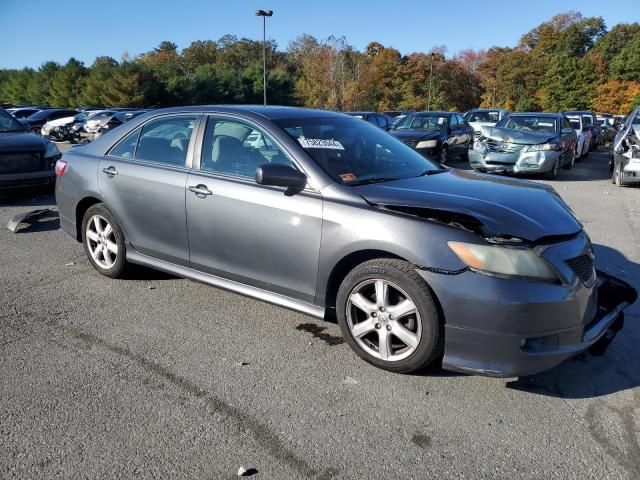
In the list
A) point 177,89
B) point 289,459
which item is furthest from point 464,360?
point 177,89

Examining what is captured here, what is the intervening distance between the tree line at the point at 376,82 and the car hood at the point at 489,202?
5682cm

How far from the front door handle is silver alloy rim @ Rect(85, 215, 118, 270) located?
1.17 metres

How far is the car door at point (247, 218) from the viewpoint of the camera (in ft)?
11.5

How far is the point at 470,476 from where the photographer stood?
93.7 inches

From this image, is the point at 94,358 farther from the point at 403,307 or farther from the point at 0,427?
the point at 403,307

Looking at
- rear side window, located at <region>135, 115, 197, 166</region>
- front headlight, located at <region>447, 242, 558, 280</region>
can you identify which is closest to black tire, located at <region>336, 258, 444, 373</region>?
front headlight, located at <region>447, 242, 558, 280</region>

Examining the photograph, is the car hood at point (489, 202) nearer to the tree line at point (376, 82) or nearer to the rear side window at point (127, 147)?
the rear side window at point (127, 147)

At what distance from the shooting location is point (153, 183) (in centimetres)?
432

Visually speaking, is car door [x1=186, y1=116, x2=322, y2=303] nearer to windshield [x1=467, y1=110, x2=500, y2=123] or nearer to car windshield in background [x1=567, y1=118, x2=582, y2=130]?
windshield [x1=467, y1=110, x2=500, y2=123]

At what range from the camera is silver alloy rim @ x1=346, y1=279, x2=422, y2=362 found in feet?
10.3

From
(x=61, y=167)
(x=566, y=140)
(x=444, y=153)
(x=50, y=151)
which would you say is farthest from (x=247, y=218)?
(x=444, y=153)

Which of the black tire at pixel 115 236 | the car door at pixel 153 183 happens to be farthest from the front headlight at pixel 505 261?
the black tire at pixel 115 236

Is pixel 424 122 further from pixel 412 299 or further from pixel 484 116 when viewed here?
pixel 412 299

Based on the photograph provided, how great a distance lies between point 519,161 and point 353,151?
925 centimetres
